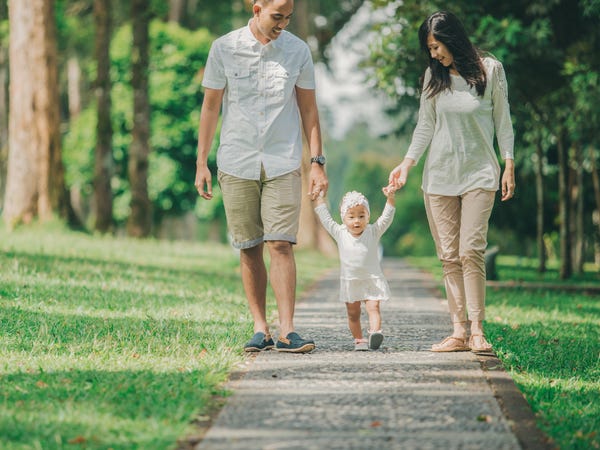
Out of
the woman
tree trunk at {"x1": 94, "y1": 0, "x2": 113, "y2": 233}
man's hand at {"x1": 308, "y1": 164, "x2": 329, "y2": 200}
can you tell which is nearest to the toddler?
man's hand at {"x1": 308, "y1": 164, "x2": 329, "y2": 200}

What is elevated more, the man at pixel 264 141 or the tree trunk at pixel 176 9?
the tree trunk at pixel 176 9

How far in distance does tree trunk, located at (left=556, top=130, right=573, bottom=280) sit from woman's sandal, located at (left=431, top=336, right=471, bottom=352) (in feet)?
A: 38.8

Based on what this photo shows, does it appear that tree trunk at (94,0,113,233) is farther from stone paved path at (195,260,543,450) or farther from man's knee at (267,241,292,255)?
man's knee at (267,241,292,255)

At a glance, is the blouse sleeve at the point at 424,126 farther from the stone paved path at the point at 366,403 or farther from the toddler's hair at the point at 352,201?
the stone paved path at the point at 366,403

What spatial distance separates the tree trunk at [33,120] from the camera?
727 inches

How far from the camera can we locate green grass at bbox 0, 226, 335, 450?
179 inches

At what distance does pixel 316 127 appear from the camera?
692 cm

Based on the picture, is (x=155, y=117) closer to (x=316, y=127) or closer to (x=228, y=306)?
(x=228, y=306)

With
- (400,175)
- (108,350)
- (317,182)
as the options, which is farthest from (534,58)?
(108,350)

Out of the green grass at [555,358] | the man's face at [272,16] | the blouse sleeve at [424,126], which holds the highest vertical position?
the man's face at [272,16]

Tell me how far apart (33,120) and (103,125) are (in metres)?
5.38

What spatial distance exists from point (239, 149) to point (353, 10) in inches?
932

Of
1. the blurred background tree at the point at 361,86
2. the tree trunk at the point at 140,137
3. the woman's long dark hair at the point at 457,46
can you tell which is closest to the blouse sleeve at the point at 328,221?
the woman's long dark hair at the point at 457,46

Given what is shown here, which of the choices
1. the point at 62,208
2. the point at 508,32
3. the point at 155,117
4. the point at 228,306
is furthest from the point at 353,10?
the point at 228,306
